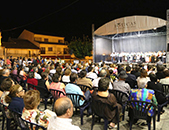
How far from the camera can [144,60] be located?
51.4 feet

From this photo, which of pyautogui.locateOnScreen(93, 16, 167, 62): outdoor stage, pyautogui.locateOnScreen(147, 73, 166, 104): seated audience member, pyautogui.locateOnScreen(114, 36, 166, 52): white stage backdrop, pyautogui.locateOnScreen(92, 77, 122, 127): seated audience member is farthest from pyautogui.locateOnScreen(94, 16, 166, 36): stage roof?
pyautogui.locateOnScreen(92, 77, 122, 127): seated audience member

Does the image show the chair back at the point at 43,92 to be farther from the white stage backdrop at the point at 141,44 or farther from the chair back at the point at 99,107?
the white stage backdrop at the point at 141,44

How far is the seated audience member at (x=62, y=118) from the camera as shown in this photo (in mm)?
1527

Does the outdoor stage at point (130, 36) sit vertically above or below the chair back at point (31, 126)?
above

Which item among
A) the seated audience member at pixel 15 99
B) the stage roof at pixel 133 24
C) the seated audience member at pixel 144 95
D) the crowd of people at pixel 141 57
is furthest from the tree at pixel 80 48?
the seated audience member at pixel 15 99

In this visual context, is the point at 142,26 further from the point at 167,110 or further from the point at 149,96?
the point at 149,96

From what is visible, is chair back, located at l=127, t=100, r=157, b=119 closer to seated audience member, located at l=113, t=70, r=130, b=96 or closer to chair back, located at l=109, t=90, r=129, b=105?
chair back, located at l=109, t=90, r=129, b=105

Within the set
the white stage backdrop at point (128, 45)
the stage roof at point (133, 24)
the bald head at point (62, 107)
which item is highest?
the stage roof at point (133, 24)

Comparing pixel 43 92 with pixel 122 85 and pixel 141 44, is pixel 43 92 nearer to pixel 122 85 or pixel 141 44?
pixel 122 85

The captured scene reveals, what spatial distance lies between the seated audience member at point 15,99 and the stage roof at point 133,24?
11.6 m

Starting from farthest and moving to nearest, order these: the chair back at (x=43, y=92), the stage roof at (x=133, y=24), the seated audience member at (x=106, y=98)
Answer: the stage roof at (x=133, y=24), the chair back at (x=43, y=92), the seated audience member at (x=106, y=98)

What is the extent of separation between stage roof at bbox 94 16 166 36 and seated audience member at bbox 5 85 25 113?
38.1ft

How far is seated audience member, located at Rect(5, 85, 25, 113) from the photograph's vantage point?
249 cm

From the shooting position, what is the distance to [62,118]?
1.56 metres
